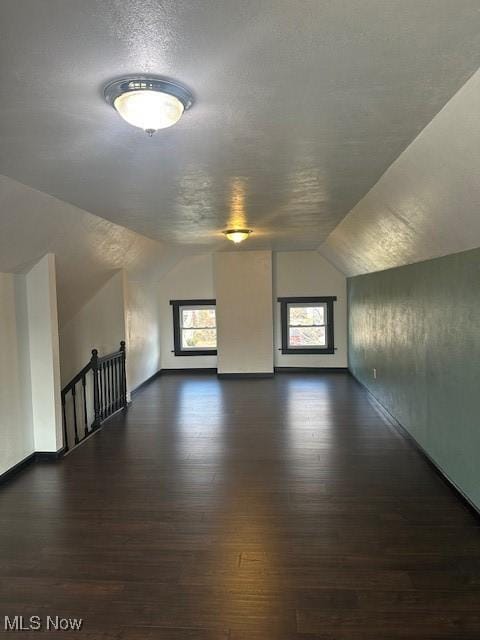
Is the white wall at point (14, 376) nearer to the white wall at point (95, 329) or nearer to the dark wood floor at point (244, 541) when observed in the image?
the dark wood floor at point (244, 541)

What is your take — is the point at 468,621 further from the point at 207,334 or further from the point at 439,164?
the point at 207,334

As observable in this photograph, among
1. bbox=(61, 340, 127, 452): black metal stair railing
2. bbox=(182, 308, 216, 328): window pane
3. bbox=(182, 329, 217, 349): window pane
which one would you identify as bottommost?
bbox=(61, 340, 127, 452): black metal stair railing

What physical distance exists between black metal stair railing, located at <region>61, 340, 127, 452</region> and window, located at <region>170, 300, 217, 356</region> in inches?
100

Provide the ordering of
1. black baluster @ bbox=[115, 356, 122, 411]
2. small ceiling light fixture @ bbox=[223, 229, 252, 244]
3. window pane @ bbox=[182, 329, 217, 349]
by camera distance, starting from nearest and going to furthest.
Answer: small ceiling light fixture @ bbox=[223, 229, 252, 244]
black baluster @ bbox=[115, 356, 122, 411]
window pane @ bbox=[182, 329, 217, 349]

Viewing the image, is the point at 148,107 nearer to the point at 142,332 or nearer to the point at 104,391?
the point at 104,391

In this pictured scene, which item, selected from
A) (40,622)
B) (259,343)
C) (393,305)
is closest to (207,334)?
(259,343)

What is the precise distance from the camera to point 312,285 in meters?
8.99

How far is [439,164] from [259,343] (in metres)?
6.44

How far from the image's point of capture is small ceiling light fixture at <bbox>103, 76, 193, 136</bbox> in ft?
5.62

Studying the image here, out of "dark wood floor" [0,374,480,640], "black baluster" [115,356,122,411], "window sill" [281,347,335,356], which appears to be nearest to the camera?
"dark wood floor" [0,374,480,640]

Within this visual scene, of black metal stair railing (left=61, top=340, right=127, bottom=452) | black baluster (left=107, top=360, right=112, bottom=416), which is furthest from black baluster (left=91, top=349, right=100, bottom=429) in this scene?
black baluster (left=107, top=360, right=112, bottom=416)

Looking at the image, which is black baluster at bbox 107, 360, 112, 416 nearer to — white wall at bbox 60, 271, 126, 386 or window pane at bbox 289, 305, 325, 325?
white wall at bbox 60, 271, 126, 386

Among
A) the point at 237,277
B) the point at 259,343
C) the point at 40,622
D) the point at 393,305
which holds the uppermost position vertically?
the point at 237,277

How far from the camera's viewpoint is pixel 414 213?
3.33m
